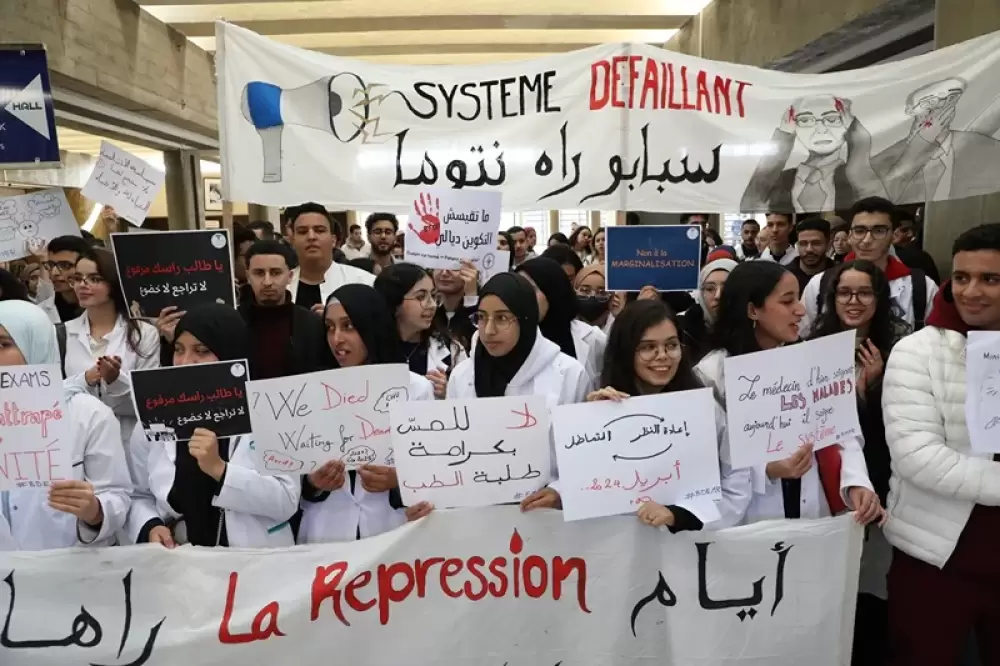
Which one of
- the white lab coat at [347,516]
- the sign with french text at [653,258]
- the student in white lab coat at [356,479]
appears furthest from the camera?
the sign with french text at [653,258]

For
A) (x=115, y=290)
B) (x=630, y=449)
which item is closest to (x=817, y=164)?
(x=630, y=449)

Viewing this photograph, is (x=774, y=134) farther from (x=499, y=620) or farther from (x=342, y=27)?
(x=342, y=27)

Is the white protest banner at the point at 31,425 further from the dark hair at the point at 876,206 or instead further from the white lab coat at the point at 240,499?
the dark hair at the point at 876,206

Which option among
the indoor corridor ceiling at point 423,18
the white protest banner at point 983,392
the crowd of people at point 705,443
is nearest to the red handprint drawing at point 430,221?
the crowd of people at point 705,443

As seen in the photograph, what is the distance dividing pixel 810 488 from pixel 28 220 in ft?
15.3

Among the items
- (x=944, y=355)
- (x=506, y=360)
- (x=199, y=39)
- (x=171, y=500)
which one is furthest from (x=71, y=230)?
(x=199, y=39)

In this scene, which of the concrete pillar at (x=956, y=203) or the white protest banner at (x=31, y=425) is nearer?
the white protest banner at (x=31, y=425)

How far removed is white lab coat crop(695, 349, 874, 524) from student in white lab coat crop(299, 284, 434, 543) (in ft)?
3.33

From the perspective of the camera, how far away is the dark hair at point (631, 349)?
6.82ft

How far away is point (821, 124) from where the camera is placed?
3547 millimetres

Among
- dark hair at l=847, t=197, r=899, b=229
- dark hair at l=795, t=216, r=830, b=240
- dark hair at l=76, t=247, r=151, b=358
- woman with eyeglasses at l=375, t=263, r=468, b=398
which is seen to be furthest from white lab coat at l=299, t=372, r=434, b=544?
dark hair at l=795, t=216, r=830, b=240

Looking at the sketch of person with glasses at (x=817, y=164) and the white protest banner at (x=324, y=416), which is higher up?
the sketch of person with glasses at (x=817, y=164)

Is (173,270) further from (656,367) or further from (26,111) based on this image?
(26,111)

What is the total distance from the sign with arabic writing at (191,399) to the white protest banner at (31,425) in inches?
7.9
